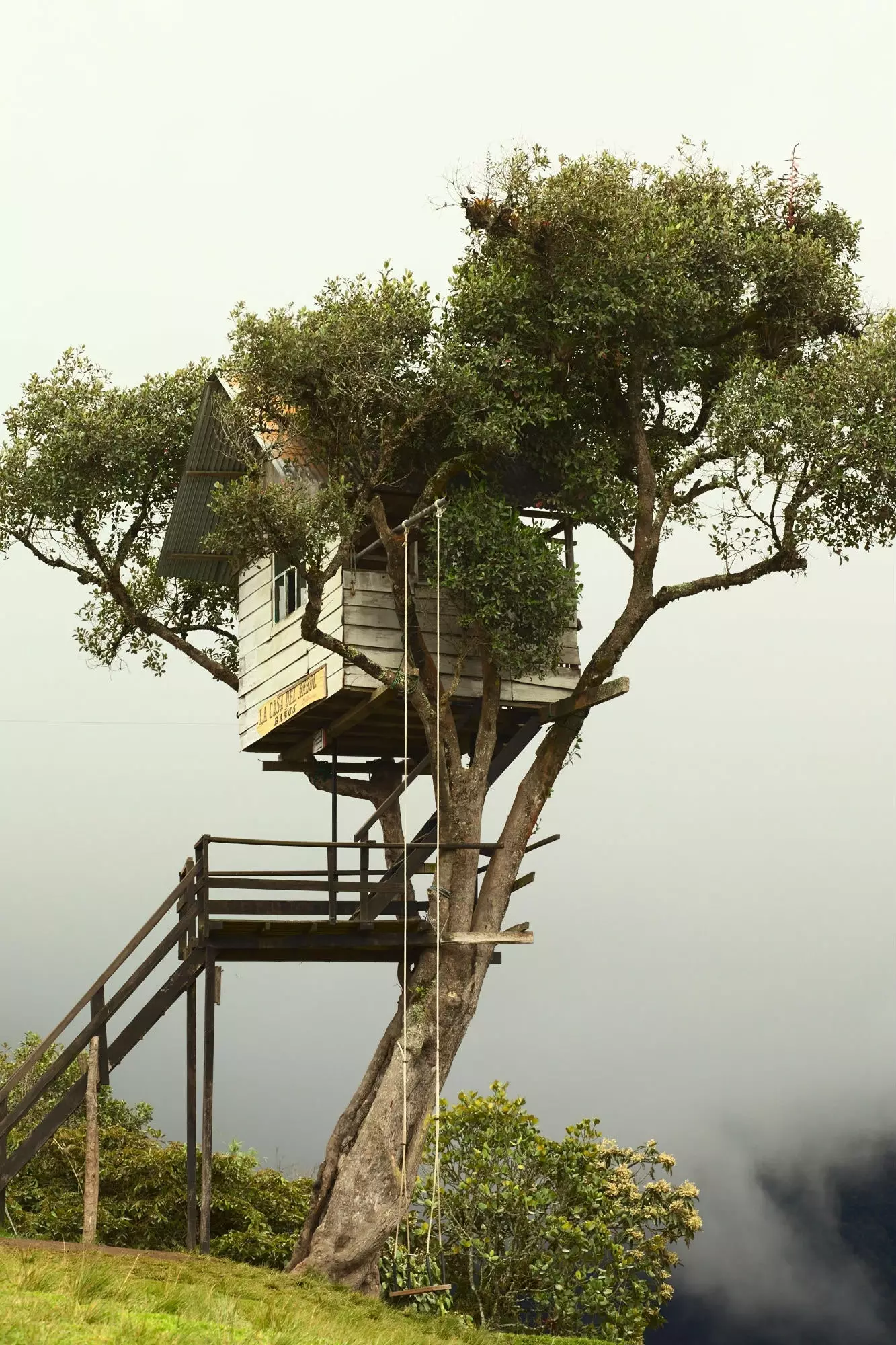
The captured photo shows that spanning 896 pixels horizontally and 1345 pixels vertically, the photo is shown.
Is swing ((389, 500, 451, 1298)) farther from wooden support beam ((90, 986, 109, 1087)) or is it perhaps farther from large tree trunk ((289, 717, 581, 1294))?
wooden support beam ((90, 986, 109, 1087))

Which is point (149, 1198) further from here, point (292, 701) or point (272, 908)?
point (292, 701)

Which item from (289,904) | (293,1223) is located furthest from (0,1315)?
(293,1223)

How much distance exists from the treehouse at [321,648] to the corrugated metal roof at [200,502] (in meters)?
0.02

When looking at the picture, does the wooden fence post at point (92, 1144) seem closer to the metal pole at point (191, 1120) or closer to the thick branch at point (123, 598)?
the metal pole at point (191, 1120)

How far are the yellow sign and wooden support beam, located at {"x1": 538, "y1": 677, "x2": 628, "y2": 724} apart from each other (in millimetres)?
3233

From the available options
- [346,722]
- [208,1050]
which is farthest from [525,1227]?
[346,722]

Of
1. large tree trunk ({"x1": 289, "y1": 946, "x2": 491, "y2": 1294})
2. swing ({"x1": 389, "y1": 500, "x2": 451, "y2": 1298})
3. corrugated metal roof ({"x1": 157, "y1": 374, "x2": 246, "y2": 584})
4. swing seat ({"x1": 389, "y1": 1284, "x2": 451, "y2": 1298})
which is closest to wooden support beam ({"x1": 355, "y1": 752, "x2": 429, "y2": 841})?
swing ({"x1": 389, "y1": 500, "x2": 451, "y2": 1298})

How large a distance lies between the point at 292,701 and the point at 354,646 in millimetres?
1840

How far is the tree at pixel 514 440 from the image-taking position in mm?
21703

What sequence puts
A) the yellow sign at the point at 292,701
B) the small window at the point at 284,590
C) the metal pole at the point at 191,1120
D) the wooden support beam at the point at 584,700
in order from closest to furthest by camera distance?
1. the metal pole at the point at 191,1120
2. the wooden support beam at the point at 584,700
3. the yellow sign at the point at 292,701
4. the small window at the point at 284,590

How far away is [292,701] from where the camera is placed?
77.9ft

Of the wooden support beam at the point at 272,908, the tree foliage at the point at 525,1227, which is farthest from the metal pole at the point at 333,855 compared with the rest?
the tree foliage at the point at 525,1227

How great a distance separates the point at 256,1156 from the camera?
26.1 m

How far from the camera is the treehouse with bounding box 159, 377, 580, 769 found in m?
22.6
